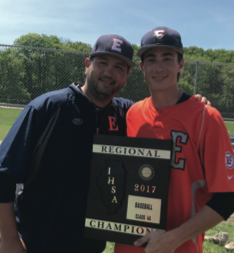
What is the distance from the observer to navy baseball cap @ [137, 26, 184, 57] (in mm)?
1724

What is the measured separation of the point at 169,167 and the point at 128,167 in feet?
0.84

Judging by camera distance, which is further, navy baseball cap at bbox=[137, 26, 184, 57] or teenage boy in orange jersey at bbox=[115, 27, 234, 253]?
navy baseball cap at bbox=[137, 26, 184, 57]

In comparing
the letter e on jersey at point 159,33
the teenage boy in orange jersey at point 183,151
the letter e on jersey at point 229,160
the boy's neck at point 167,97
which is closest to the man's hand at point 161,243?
the teenage boy in orange jersey at point 183,151

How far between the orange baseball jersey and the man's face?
24.7 inches

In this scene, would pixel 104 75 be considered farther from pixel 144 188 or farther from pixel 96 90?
pixel 144 188

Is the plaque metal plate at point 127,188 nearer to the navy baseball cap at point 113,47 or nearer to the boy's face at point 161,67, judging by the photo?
the boy's face at point 161,67

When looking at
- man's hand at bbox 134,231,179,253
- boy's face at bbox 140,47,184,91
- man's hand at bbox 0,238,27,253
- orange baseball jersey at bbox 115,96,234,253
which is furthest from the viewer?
boy's face at bbox 140,47,184,91

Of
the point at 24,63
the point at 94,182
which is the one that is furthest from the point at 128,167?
the point at 24,63

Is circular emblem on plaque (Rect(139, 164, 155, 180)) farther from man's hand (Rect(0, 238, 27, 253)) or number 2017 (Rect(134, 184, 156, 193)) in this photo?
man's hand (Rect(0, 238, 27, 253))

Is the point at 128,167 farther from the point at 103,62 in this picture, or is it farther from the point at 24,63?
the point at 24,63

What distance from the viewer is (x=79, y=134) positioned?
6.01ft

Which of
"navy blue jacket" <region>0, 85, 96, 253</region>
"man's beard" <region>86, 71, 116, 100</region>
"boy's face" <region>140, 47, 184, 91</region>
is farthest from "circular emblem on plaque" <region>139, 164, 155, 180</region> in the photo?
"man's beard" <region>86, 71, 116, 100</region>

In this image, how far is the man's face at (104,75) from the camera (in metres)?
2.10

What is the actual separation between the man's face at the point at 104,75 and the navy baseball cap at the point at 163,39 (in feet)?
1.34
